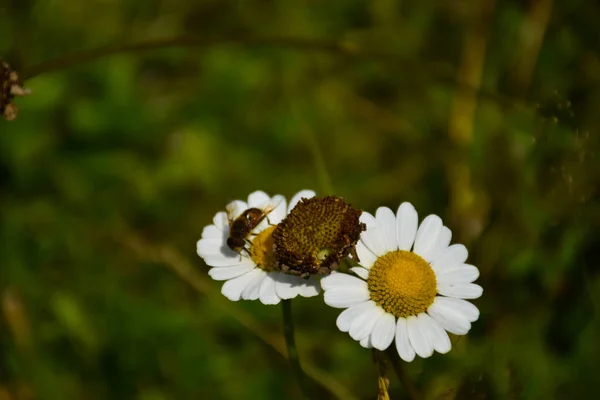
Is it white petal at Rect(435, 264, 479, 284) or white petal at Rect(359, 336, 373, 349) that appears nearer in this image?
white petal at Rect(359, 336, 373, 349)

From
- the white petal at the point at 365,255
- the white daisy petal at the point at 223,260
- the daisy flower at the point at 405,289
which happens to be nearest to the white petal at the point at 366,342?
the daisy flower at the point at 405,289

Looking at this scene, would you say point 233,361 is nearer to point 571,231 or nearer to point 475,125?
point 571,231

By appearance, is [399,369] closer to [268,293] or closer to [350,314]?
[350,314]

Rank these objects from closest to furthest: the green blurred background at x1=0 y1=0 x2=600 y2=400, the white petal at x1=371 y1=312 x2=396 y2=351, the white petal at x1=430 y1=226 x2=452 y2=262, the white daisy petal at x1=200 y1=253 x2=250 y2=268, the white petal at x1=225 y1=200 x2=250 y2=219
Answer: the white petal at x1=371 y1=312 x2=396 y2=351 → the white petal at x1=430 y1=226 x2=452 y2=262 → the white daisy petal at x1=200 y1=253 x2=250 y2=268 → the white petal at x1=225 y1=200 x2=250 y2=219 → the green blurred background at x1=0 y1=0 x2=600 y2=400

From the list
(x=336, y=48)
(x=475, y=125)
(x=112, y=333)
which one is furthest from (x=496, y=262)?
(x=112, y=333)

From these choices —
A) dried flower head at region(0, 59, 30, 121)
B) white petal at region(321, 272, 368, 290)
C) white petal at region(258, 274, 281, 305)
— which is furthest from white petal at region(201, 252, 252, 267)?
dried flower head at region(0, 59, 30, 121)

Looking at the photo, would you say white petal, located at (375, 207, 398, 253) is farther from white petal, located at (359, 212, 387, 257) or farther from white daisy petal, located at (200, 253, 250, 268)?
white daisy petal, located at (200, 253, 250, 268)

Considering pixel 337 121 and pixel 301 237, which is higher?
pixel 337 121

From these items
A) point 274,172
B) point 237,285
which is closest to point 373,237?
point 237,285
